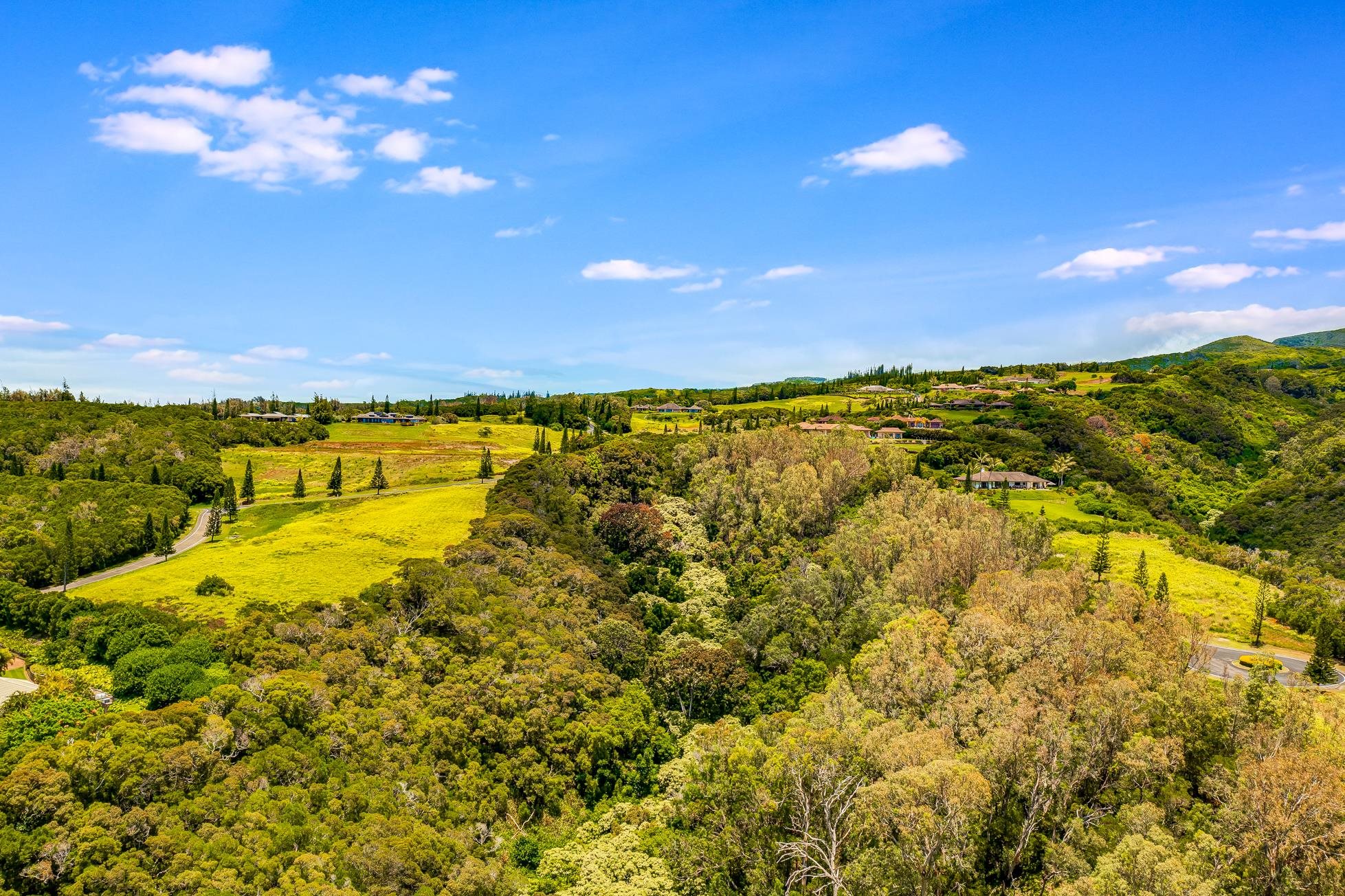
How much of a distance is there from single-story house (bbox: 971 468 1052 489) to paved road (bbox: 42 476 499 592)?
7250 cm

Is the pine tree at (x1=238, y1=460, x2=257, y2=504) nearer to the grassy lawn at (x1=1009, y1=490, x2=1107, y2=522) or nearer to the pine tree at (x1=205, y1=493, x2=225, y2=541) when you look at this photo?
the pine tree at (x1=205, y1=493, x2=225, y2=541)

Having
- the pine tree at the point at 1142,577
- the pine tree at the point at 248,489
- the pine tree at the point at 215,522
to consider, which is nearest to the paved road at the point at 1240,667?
the pine tree at the point at 1142,577

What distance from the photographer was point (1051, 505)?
10350 centimetres

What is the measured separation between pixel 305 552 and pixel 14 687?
97.4 ft

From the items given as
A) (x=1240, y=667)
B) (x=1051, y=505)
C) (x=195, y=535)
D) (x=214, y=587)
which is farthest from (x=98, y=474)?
(x=1240, y=667)

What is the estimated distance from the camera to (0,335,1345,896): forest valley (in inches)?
1305

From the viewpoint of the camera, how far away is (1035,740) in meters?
36.9

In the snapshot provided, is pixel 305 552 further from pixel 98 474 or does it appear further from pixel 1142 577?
pixel 1142 577

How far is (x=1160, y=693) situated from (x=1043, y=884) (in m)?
12.8

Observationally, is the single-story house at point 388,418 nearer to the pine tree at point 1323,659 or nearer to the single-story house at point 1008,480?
the single-story house at point 1008,480

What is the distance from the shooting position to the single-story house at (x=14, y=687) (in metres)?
47.8

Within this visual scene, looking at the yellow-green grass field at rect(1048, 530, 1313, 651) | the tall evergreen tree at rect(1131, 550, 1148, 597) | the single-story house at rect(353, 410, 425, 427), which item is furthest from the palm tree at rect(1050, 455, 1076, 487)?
the single-story house at rect(353, 410, 425, 427)

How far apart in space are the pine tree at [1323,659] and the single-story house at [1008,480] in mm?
52116

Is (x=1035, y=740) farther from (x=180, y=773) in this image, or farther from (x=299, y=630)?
(x=299, y=630)
